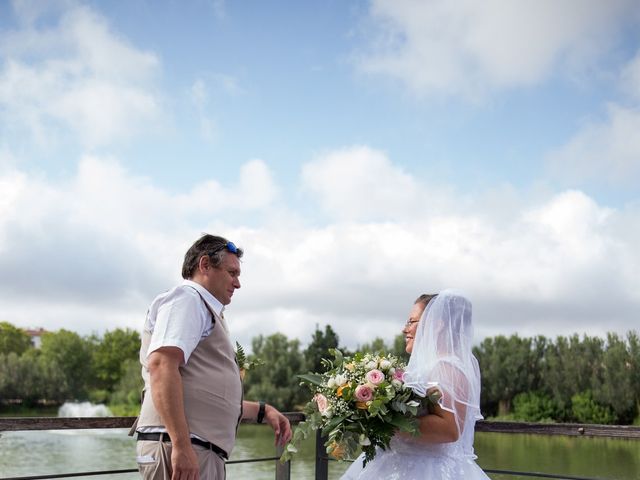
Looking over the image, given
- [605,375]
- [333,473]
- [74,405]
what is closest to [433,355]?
[333,473]

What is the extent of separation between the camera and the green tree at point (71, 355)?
176 feet

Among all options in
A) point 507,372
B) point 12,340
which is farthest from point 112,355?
point 507,372

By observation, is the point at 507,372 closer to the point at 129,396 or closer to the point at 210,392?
the point at 129,396

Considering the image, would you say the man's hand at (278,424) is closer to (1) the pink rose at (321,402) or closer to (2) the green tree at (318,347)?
(1) the pink rose at (321,402)

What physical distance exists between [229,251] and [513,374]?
33353 millimetres

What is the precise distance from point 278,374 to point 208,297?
35078 millimetres

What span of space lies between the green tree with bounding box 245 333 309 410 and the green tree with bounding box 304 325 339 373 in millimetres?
759

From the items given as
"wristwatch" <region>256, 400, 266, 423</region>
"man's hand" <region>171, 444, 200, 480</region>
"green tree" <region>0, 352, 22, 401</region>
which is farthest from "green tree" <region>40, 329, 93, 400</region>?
"man's hand" <region>171, 444, 200, 480</region>

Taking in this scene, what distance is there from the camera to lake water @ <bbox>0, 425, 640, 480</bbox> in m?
17.6

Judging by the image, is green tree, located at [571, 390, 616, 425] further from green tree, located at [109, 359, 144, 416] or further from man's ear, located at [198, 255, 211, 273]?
man's ear, located at [198, 255, 211, 273]

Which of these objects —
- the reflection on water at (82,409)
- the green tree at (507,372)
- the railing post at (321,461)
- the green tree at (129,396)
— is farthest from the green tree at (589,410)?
the railing post at (321,461)

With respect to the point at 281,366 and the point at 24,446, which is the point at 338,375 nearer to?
the point at 24,446

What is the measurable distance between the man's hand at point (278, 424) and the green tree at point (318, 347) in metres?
34.4

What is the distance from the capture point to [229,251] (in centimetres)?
249
